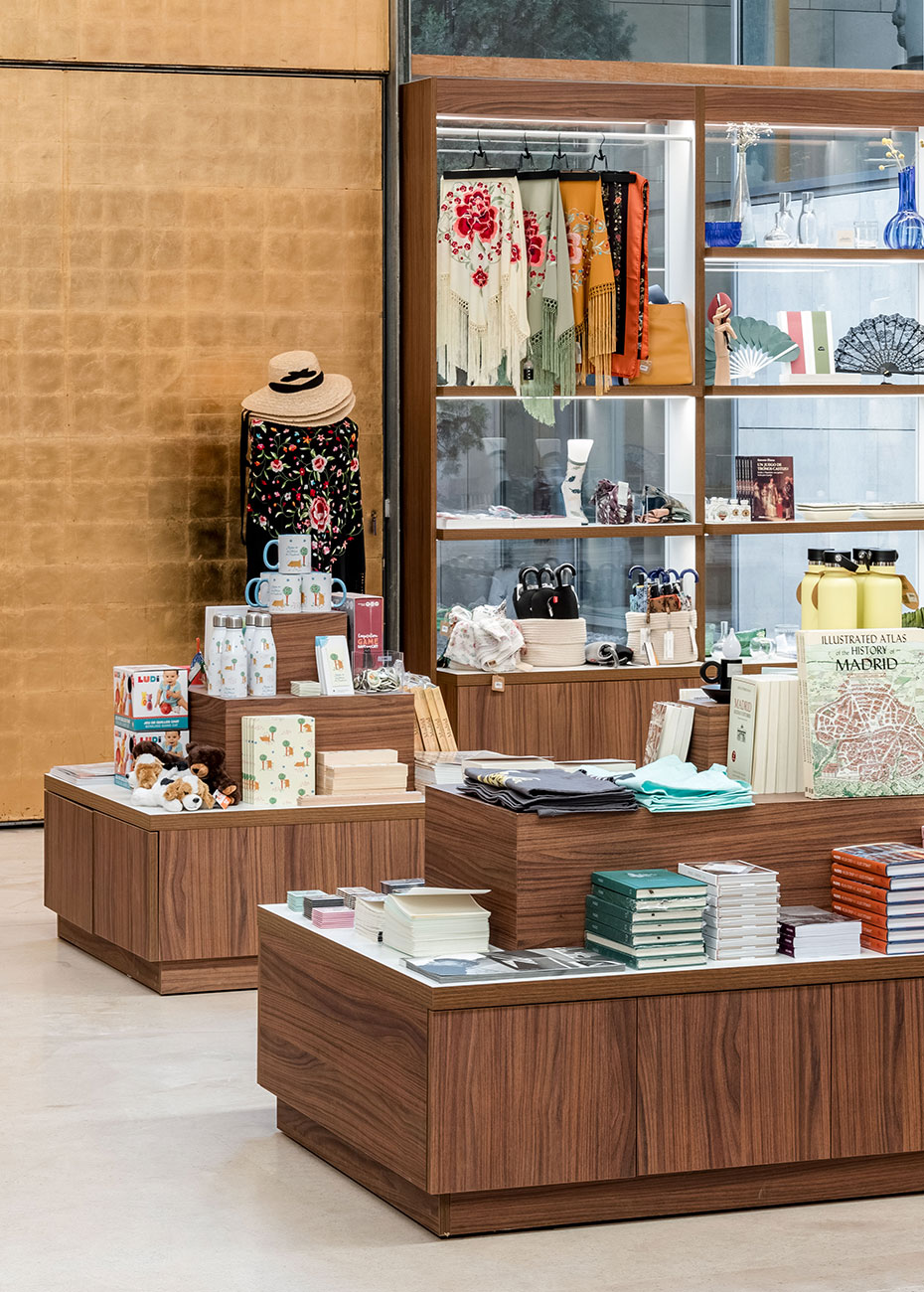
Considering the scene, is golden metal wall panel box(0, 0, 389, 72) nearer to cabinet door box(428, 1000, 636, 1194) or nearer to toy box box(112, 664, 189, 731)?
toy box box(112, 664, 189, 731)

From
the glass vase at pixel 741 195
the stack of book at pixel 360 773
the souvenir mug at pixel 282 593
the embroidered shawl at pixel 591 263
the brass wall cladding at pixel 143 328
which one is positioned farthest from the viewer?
the glass vase at pixel 741 195

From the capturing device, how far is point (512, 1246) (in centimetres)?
358

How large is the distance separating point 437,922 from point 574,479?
15.3 feet

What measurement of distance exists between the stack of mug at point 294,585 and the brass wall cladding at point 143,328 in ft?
7.43

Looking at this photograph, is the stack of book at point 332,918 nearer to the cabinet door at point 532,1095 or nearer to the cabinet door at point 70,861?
the cabinet door at point 532,1095

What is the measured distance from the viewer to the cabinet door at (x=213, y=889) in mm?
5457

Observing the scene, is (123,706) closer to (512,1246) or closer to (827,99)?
(512,1246)

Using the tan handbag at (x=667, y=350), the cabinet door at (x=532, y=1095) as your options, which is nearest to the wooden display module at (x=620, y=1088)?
the cabinet door at (x=532, y=1095)

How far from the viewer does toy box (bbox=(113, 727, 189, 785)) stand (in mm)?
5977

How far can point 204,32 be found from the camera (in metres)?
8.30

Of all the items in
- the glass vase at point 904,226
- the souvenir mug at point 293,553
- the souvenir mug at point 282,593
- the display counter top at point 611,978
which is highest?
the glass vase at point 904,226

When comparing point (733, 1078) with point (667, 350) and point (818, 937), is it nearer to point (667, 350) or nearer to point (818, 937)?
point (818, 937)

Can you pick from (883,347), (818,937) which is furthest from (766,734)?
(883,347)

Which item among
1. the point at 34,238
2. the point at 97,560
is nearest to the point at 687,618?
the point at 97,560
